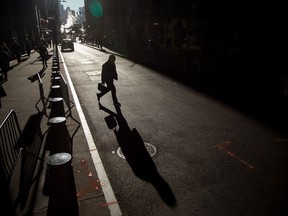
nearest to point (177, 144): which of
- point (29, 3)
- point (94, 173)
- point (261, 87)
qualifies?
point (94, 173)

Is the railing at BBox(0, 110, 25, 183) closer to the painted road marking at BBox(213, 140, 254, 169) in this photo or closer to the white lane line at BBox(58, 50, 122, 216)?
Result: the white lane line at BBox(58, 50, 122, 216)

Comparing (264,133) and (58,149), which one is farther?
(264,133)

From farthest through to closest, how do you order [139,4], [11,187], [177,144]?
[139,4] → [177,144] → [11,187]

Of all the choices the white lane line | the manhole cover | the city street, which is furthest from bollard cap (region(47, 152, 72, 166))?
the manhole cover

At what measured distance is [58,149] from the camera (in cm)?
548

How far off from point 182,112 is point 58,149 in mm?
4851

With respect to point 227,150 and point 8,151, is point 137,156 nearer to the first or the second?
point 227,150

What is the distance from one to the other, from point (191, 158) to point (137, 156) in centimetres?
124

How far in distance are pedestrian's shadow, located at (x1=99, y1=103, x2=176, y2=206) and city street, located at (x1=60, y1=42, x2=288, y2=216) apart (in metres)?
0.02

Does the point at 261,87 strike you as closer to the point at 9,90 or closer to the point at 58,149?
the point at 58,149

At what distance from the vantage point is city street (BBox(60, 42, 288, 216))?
170 inches

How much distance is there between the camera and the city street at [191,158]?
14.2 feet

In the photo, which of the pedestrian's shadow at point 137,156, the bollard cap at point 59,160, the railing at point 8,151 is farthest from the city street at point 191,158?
the railing at point 8,151

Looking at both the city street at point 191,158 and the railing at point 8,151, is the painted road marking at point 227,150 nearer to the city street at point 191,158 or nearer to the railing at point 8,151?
the city street at point 191,158
